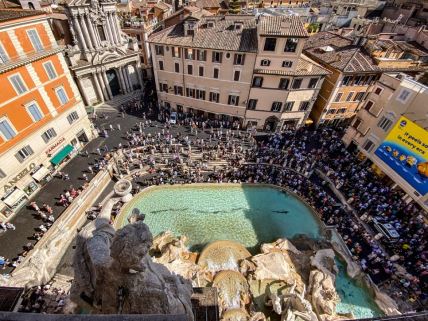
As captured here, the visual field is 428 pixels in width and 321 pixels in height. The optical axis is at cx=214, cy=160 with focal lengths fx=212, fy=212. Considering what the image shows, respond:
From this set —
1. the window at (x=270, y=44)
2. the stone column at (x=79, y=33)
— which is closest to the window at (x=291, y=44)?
the window at (x=270, y=44)

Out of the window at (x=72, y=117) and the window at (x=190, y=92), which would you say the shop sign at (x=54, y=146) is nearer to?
the window at (x=72, y=117)

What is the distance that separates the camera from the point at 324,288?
1909 centimetres

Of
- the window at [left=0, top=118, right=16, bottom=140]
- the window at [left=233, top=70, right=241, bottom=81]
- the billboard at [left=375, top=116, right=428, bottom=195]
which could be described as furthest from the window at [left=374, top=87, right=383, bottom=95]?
the window at [left=0, top=118, right=16, bottom=140]

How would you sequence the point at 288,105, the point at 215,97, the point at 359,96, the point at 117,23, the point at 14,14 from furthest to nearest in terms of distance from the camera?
the point at 117,23
the point at 359,96
the point at 215,97
the point at 288,105
the point at 14,14

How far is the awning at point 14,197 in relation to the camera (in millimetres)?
21219

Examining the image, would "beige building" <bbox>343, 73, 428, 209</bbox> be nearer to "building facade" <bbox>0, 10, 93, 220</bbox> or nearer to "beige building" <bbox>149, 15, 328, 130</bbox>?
"beige building" <bbox>149, 15, 328, 130</bbox>

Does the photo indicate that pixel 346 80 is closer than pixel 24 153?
No

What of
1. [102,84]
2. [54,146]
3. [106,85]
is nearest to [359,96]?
[106,85]

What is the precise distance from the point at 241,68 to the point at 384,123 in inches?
790

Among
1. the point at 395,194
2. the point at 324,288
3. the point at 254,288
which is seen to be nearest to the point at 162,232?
the point at 254,288

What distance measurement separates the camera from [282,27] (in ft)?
88.4

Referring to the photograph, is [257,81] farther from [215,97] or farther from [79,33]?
[79,33]

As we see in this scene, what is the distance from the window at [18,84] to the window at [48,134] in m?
5.01

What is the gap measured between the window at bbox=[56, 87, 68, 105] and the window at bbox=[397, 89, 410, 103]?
41034 mm
